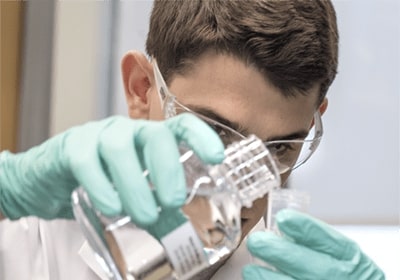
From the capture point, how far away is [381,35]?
212 centimetres

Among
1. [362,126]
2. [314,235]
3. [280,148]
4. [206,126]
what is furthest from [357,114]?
[206,126]

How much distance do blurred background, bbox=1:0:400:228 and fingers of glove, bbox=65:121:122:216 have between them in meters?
1.12

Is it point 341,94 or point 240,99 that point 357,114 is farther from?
point 240,99

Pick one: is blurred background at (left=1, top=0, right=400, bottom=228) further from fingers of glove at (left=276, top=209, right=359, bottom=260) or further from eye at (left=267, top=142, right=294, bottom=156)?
fingers of glove at (left=276, top=209, right=359, bottom=260)

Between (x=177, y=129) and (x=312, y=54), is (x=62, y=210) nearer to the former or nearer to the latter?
(x=177, y=129)

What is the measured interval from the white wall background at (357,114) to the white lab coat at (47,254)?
0.70 meters

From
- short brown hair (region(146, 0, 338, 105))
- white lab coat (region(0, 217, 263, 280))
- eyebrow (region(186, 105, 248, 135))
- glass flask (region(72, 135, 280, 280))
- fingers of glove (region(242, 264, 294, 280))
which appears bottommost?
white lab coat (region(0, 217, 263, 280))

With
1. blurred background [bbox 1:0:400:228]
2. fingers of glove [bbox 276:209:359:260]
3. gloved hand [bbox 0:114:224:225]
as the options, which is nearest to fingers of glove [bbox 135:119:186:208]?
gloved hand [bbox 0:114:224:225]

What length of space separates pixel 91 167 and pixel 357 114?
1415 millimetres

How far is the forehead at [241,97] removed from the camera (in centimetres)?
117

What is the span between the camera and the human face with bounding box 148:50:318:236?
1.16 m

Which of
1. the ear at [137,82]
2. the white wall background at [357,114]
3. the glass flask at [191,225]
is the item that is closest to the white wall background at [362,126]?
the white wall background at [357,114]

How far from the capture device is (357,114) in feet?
6.91

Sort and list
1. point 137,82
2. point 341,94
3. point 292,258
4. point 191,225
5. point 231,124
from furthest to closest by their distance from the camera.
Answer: point 341,94 → point 137,82 → point 231,124 → point 292,258 → point 191,225
